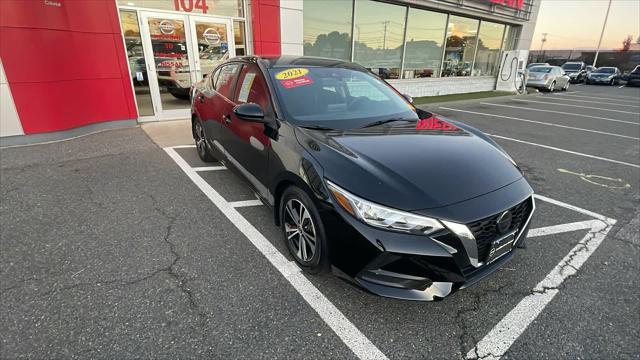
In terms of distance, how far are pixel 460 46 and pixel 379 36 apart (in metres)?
5.68

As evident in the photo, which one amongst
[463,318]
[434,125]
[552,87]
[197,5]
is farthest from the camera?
[552,87]

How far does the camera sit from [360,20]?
11367 mm

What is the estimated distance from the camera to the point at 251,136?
3.07m

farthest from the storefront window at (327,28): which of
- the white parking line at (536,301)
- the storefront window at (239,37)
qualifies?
the white parking line at (536,301)

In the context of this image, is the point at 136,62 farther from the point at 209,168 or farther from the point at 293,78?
the point at 293,78

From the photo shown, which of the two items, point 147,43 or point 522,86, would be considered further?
point 522,86

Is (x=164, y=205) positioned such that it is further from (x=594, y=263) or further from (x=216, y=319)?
(x=594, y=263)

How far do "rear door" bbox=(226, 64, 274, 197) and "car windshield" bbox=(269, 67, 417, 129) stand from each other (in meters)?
0.18

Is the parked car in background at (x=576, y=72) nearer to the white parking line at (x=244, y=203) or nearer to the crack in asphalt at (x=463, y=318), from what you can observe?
the crack in asphalt at (x=463, y=318)

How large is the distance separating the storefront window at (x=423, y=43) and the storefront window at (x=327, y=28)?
124 inches

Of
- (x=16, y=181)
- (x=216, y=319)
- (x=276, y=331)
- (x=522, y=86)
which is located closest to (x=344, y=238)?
(x=276, y=331)

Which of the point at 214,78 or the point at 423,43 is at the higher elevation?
the point at 423,43

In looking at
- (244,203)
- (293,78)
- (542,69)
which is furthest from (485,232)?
(542,69)

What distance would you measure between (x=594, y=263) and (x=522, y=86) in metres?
18.0
